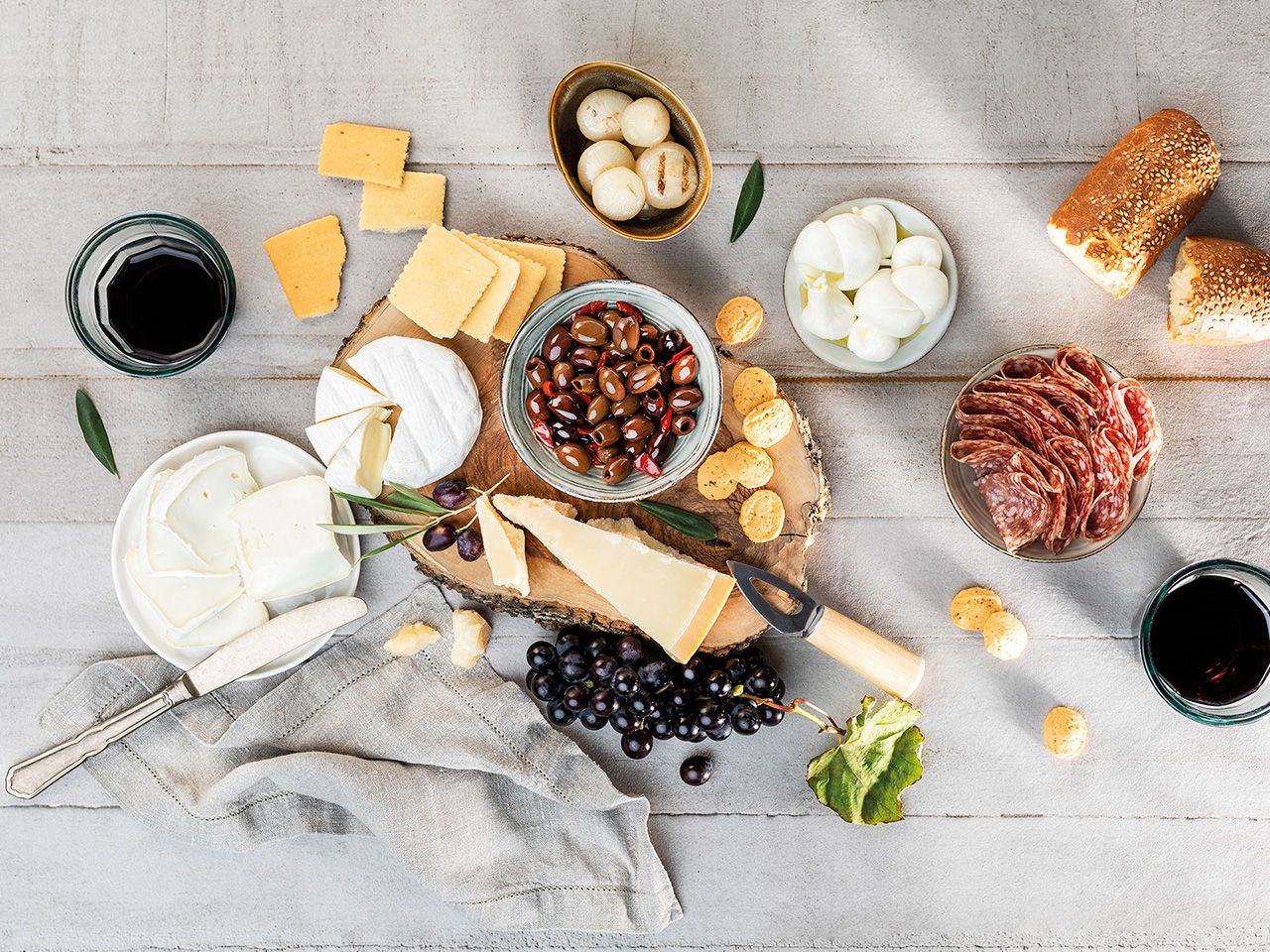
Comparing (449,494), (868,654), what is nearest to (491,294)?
(449,494)

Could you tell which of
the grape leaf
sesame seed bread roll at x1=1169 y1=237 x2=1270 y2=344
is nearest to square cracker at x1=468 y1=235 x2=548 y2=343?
the grape leaf

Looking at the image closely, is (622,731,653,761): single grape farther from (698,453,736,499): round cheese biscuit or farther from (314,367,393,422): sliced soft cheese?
(314,367,393,422): sliced soft cheese

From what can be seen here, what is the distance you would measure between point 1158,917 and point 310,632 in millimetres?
1354

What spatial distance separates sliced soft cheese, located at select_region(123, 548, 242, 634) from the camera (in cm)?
113

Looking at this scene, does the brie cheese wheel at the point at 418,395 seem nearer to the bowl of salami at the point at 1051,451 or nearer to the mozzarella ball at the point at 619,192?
the mozzarella ball at the point at 619,192

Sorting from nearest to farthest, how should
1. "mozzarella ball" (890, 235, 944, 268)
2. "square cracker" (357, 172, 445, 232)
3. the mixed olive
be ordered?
the mixed olive → "mozzarella ball" (890, 235, 944, 268) → "square cracker" (357, 172, 445, 232)

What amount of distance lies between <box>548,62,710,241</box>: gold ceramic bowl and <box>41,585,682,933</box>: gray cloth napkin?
2.02 ft

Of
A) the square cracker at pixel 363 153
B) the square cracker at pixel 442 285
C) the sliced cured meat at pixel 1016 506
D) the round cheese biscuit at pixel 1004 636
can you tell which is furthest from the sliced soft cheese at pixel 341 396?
the round cheese biscuit at pixel 1004 636

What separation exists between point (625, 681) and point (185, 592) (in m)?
0.63

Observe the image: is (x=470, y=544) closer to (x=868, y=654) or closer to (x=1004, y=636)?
(x=868, y=654)

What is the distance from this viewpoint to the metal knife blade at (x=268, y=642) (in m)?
1.16

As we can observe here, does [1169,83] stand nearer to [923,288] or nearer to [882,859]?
[923,288]

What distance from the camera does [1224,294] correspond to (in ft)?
3.66

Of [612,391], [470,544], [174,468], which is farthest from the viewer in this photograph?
[174,468]
